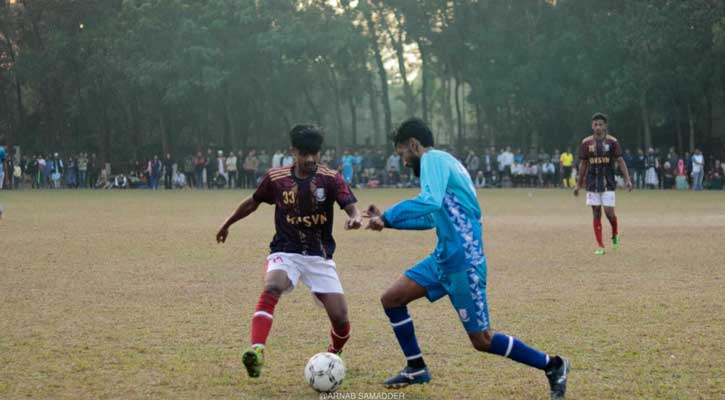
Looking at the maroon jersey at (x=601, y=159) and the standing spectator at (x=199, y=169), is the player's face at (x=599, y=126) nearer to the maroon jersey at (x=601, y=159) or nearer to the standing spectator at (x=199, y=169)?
the maroon jersey at (x=601, y=159)

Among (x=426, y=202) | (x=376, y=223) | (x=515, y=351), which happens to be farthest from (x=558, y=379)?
(x=376, y=223)

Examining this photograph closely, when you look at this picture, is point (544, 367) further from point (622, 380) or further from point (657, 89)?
point (657, 89)

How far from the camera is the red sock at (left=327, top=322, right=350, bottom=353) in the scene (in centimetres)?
749

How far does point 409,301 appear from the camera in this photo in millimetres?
7035

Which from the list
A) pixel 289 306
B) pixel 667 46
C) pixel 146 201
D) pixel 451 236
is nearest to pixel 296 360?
pixel 451 236

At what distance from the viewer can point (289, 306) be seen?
1081 centimetres

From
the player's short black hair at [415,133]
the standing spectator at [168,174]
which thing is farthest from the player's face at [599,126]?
the standing spectator at [168,174]

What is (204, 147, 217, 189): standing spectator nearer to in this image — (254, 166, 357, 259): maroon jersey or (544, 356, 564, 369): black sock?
(254, 166, 357, 259): maroon jersey

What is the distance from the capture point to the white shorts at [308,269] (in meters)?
7.41

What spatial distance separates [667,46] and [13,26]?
37.0 m

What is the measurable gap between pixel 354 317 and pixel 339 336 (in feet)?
8.45

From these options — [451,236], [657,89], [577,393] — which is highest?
[657,89]

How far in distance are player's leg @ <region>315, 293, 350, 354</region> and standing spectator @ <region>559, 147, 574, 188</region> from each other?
41.3 meters

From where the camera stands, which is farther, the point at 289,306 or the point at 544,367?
the point at 289,306
